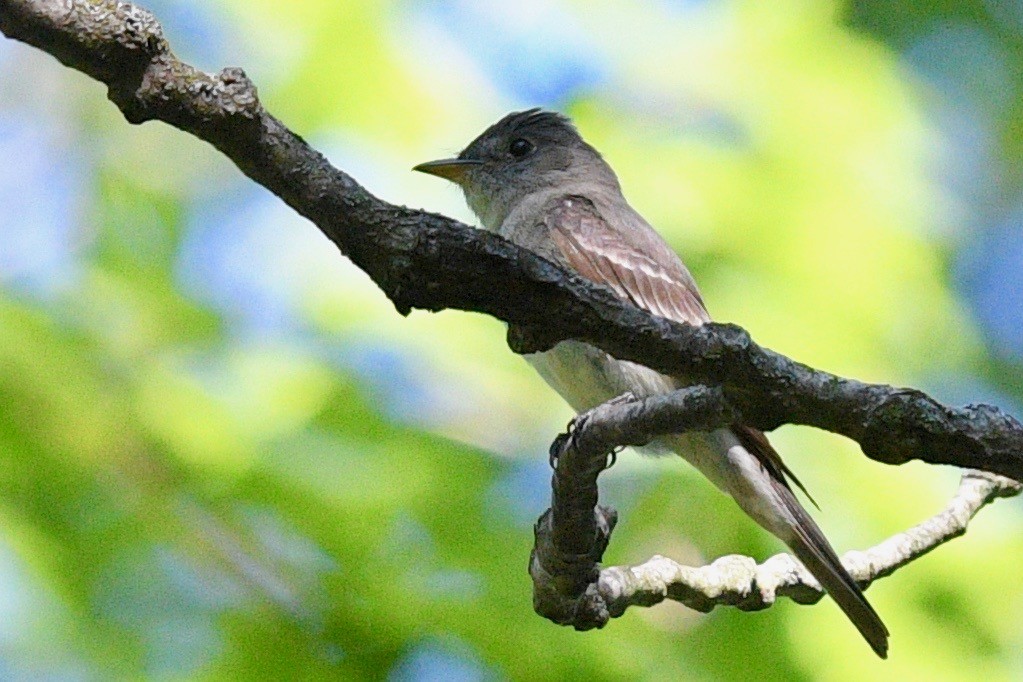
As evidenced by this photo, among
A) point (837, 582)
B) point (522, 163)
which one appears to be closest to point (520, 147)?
point (522, 163)

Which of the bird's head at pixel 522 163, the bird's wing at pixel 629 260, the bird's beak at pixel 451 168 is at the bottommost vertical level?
the bird's wing at pixel 629 260

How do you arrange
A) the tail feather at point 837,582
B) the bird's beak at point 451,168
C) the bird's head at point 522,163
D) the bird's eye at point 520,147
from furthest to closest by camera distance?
the bird's eye at point 520,147, the bird's head at point 522,163, the bird's beak at point 451,168, the tail feather at point 837,582

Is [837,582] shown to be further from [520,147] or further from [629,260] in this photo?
[520,147]

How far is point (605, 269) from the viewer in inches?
203

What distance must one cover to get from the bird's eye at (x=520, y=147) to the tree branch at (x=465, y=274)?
4092 millimetres

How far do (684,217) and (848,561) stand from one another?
4.66 feet

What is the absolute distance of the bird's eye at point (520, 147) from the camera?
644 cm

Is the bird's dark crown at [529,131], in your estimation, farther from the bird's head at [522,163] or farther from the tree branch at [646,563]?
the tree branch at [646,563]

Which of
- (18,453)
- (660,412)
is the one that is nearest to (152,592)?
(18,453)

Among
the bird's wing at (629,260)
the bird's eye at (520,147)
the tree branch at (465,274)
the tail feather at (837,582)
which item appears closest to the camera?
the tree branch at (465,274)

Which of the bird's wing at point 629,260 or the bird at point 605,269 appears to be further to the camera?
the bird's wing at point 629,260

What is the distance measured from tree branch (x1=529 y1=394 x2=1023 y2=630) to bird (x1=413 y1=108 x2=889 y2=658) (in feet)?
0.51

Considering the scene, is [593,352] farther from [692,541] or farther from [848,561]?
[848,561]

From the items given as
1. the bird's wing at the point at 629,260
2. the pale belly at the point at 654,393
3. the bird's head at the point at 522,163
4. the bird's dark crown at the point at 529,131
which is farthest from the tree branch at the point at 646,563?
the bird's dark crown at the point at 529,131
